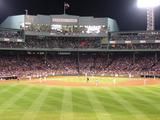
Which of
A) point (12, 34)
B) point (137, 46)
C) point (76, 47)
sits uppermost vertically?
point (12, 34)

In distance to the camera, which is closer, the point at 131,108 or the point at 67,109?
the point at 67,109

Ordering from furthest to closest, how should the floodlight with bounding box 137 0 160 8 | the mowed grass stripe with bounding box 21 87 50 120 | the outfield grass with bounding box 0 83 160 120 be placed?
the floodlight with bounding box 137 0 160 8
the outfield grass with bounding box 0 83 160 120
the mowed grass stripe with bounding box 21 87 50 120

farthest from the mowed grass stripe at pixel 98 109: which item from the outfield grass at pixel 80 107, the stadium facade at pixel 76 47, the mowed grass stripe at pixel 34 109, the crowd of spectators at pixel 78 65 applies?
the stadium facade at pixel 76 47

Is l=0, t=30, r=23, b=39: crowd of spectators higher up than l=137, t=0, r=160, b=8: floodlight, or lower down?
lower down

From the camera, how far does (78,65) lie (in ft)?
267

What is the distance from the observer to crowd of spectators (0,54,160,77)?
237ft

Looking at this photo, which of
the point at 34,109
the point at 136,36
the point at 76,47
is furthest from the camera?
the point at 76,47

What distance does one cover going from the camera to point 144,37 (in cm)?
8144

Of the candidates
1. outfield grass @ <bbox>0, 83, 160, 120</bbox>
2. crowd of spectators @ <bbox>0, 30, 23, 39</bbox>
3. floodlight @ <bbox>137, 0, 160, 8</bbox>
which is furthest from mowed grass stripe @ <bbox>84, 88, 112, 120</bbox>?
crowd of spectators @ <bbox>0, 30, 23, 39</bbox>

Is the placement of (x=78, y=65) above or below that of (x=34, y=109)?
above

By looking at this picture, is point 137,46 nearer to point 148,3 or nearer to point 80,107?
point 148,3

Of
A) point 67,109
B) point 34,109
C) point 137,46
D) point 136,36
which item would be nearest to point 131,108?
point 67,109

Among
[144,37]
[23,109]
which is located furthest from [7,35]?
[23,109]

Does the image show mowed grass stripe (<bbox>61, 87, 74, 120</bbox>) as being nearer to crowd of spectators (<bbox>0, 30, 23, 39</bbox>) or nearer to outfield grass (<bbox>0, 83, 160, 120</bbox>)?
outfield grass (<bbox>0, 83, 160, 120</bbox>)
